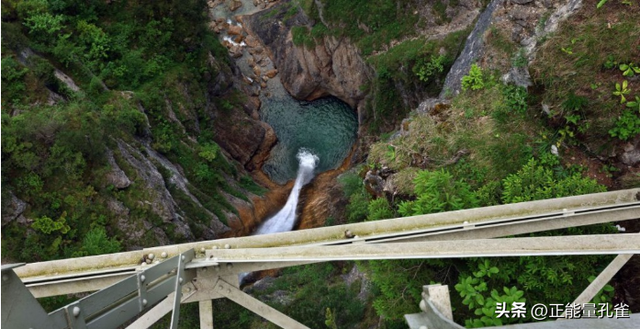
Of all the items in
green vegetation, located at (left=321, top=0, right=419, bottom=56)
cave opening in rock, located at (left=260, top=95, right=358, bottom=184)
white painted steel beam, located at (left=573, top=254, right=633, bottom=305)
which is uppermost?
green vegetation, located at (left=321, top=0, right=419, bottom=56)

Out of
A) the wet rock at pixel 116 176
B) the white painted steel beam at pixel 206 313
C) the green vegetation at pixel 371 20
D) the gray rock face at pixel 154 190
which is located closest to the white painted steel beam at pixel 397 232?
the white painted steel beam at pixel 206 313

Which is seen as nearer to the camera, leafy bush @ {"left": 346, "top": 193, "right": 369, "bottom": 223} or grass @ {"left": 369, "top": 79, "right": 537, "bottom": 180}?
grass @ {"left": 369, "top": 79, "right": 537, "bottom": 180}

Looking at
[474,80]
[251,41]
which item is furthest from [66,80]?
[251,41]

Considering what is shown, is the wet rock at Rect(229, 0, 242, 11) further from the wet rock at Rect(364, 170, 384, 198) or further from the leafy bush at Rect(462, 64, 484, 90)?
the leafy bush at Rect(462, 64, 484, 90)

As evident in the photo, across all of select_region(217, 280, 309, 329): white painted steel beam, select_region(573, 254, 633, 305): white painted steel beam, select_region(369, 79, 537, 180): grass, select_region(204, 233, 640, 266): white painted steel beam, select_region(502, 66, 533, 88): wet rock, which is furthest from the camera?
select_region(502, 66, 533, 88): wet rock

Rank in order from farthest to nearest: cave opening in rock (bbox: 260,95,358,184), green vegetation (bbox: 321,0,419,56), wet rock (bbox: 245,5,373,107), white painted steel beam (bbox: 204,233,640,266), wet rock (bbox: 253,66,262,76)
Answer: wet rock (bbox: 253,66,262,76)
wet rock (bbox: 245,5,373,107)
cave opening in rock (bbox: 260,95,358,184)
green vegetation (bbox: 321,0,419,56)
white painted steel beam (bbox: 204,233,640,266)

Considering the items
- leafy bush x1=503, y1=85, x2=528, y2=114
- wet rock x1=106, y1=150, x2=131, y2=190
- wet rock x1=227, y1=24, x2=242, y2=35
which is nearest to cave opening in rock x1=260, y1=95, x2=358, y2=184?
wet rock x1=227, y1=24, x2=242, y2=35

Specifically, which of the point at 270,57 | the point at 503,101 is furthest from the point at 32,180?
the point at 270,57

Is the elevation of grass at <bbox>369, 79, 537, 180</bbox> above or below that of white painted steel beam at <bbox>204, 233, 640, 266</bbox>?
below

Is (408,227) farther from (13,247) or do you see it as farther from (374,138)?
(374,138)
